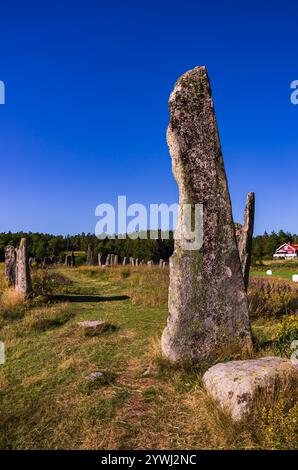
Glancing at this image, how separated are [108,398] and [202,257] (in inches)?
103

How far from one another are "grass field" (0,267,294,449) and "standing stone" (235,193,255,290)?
1.61 m

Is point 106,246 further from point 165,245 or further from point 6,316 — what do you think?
point 6,316

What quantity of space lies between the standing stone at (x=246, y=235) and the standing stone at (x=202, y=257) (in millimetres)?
4161

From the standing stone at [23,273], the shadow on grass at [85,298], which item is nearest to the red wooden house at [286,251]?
the shadow on grass at [85,298]

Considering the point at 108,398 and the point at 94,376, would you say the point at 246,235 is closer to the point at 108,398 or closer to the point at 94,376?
the point at 94,376

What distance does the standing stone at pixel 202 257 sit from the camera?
599 centimetres

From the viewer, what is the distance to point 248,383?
4.20 m

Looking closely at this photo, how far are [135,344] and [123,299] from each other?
681cm

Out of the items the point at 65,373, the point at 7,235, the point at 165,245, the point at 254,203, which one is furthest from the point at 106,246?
the point at 65,373

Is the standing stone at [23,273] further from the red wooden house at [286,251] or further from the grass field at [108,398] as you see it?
the red wooden house at [286,251]

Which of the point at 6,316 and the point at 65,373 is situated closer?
the point at 65,373

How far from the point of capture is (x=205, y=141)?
6430mm

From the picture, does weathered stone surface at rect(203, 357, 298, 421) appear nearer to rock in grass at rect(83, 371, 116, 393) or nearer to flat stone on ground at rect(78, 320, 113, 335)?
rock in grass at rect(83, 371, 116, 393)
